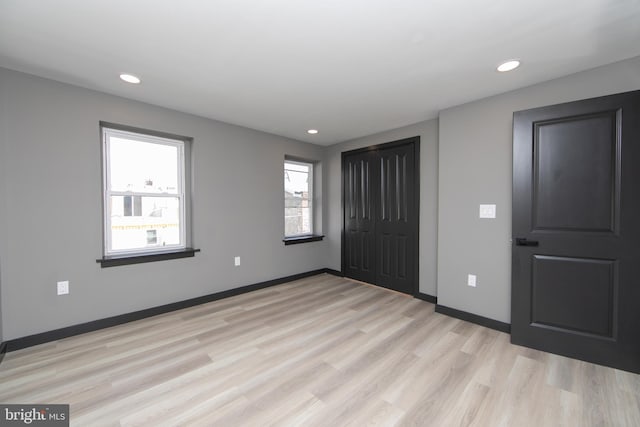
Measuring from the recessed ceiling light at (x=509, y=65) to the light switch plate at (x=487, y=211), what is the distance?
129cm

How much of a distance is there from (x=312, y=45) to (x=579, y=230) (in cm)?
262

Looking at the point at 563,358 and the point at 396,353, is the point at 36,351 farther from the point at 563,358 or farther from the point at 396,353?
the point at 563,358

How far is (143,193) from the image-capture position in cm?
301

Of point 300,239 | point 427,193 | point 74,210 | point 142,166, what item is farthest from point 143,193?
point 427,193

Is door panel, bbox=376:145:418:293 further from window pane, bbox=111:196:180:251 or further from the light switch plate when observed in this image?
window pane, bbox=111:196:180:251

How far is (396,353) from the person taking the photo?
7.35 feet

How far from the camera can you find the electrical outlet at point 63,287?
2435mm

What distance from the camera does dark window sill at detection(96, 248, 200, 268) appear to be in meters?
2.66

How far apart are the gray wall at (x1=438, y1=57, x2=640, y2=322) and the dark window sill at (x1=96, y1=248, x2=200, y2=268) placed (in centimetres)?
314

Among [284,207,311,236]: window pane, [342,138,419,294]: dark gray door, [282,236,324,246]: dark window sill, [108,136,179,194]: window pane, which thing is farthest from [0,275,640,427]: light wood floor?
[284,207,311,236]: window pane

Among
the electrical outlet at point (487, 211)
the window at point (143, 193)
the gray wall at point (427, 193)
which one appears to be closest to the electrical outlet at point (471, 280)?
the gray wall at point (427, 193)

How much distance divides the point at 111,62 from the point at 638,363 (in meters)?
4.72

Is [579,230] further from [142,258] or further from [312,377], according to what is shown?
[142,258]

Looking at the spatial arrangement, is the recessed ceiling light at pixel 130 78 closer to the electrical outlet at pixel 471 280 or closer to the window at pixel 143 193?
the window at pixel 143 193
